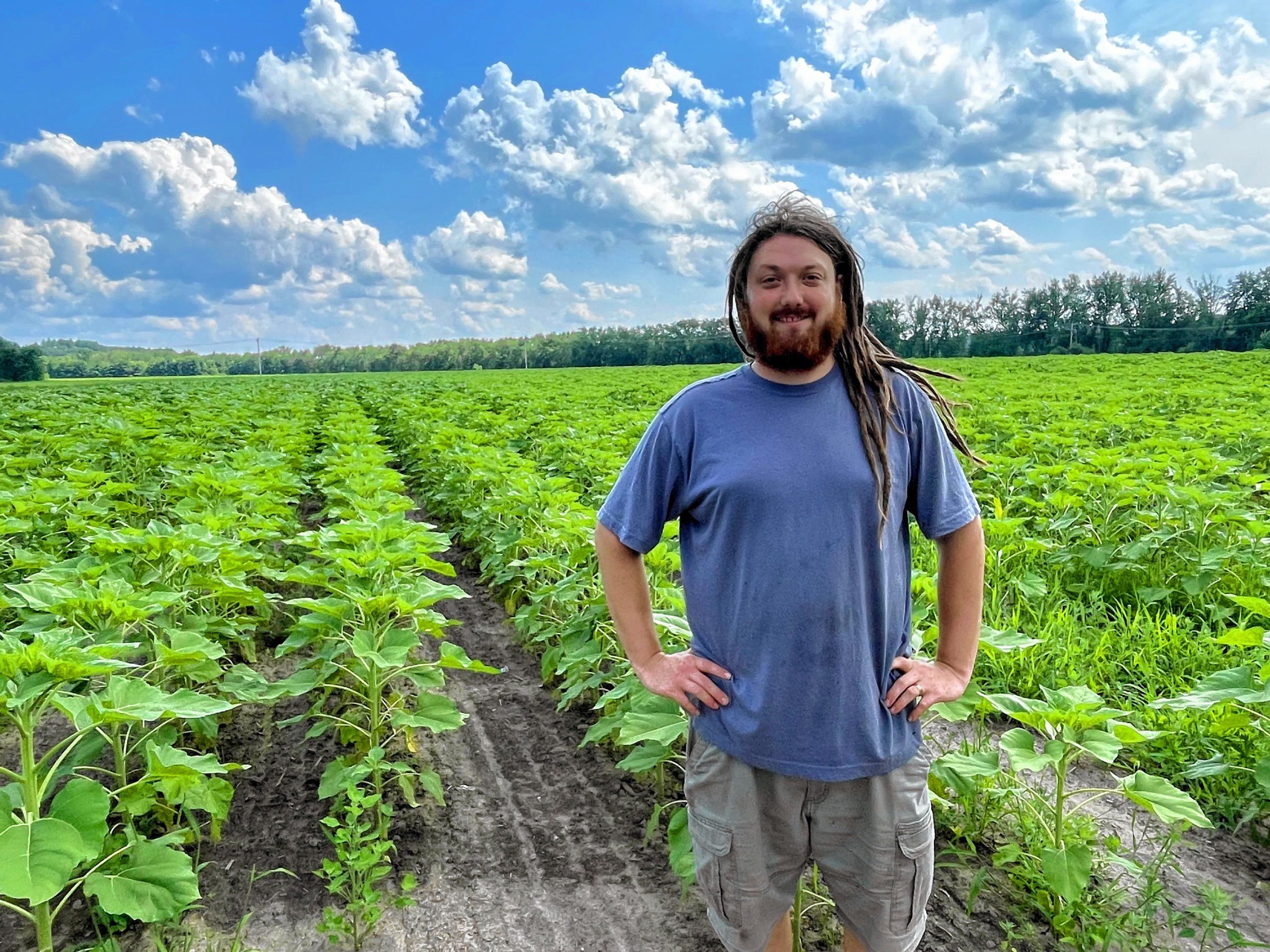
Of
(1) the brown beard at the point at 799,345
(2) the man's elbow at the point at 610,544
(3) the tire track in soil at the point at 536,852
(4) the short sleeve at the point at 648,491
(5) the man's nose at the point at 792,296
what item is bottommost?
(3) the tire track in soil at the point at 536,852

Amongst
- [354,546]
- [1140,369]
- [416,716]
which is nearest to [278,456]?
[354,546]

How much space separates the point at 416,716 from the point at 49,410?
1592 centimetres

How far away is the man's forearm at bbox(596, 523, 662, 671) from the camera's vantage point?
6.60 feet

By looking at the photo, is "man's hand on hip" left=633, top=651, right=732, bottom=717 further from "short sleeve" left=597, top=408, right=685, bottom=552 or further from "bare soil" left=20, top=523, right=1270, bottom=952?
"bare soil" left=20, top=523, right=1270, bottom=952

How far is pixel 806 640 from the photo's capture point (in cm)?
184

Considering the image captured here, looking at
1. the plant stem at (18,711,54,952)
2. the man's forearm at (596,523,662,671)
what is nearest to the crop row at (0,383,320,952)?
the plant stem at (18,711,54,952)

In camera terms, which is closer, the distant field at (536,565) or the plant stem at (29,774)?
the plant stem at (29,774)

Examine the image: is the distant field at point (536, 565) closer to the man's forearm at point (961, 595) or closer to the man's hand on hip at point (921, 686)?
the man's forearm at point (961, 595)

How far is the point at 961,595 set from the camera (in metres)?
1.99

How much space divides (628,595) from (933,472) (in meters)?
0.79

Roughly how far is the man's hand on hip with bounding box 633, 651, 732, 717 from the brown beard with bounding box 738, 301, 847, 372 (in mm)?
717

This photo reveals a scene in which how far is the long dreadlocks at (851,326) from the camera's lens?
185cm

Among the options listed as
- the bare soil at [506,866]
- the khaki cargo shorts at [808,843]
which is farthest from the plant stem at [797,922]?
the khaki cargo shorts at [808,843]

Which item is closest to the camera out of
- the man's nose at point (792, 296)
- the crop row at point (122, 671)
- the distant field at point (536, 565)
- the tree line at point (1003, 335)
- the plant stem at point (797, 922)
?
the man's nose at point (792, 296)
